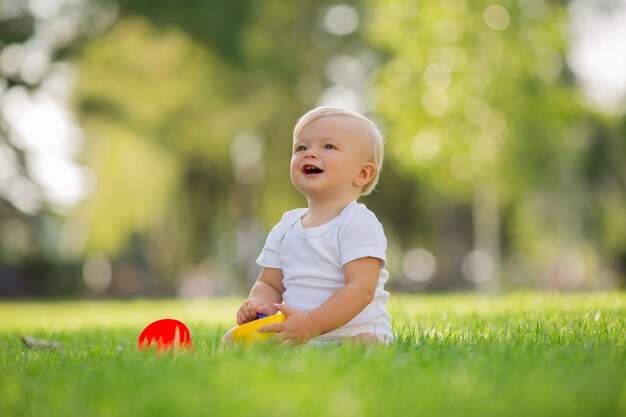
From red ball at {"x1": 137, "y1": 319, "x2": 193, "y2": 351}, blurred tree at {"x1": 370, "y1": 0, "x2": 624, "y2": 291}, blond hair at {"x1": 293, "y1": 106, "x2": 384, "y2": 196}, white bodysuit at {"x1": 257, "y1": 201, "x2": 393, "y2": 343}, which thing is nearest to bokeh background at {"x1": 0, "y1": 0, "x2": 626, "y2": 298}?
blurred tree at {"x1": 370, "y1": 0, "x2": 624, "y2": 291}

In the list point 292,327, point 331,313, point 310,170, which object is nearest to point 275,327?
point 292,327

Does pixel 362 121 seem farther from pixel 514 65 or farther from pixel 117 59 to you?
pixel 117 59

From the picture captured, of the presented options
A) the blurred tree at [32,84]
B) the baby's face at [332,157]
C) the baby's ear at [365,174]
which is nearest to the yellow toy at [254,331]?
the baby's face at [332,157]

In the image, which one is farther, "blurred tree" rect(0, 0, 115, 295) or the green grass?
"blurred tree" rect(0, 0, 115, 295)

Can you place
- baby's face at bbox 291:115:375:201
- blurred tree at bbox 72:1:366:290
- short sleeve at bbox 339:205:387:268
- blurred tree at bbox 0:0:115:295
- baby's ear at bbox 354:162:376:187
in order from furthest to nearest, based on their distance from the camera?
blurred tree at bbox 72:1:366:290
blurred tree at bbox 0:0:115:295
baby's ear at bbox 354:162:376:187
baby's face at bbox 291:115:375:201
short sleeve at bbox 339:205:387:268

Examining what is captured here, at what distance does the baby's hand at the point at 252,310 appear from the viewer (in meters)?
4.14

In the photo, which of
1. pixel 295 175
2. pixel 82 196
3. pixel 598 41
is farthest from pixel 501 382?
pixel 82 196

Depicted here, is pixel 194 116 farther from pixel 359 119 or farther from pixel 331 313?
pixel 331 313

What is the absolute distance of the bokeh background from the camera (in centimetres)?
1655

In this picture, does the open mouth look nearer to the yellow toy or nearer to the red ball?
the yellow toy

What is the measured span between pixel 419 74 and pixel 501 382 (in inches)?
571

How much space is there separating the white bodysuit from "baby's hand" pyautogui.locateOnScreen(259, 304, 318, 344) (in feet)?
0.77

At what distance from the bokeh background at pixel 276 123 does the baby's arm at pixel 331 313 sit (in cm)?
1296

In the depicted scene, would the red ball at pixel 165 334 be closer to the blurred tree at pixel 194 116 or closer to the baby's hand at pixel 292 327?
the baby's hand at pixel 292 327
